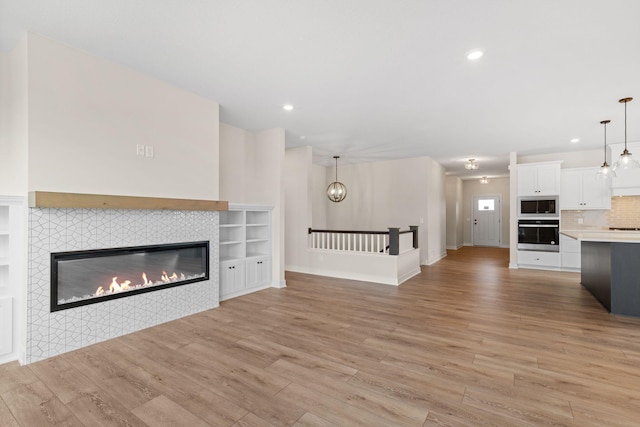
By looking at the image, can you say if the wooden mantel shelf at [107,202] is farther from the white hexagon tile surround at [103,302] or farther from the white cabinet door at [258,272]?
the white cabinet door at [258,272]

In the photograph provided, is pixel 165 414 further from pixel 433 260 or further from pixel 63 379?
pixel 433 260

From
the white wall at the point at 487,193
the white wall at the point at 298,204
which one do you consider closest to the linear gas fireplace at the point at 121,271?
the white wall at the point at 298,204

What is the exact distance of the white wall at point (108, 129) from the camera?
2.67 meters

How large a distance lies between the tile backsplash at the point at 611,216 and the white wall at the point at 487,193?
15.5ft

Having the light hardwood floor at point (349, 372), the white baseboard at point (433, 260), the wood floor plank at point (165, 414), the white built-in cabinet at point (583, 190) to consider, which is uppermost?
the white built-in cabinet at point (583, 190)

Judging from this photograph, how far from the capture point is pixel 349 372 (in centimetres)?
239

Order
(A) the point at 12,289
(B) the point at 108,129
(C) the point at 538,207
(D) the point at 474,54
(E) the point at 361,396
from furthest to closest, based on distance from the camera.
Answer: (C) the point at 538,207 < (B) the point at 108,129 < (D) the point at 474,54 < (A) the point at 12,289 < (E) the point at 361,396

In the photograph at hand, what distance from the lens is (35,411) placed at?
76.2 inches

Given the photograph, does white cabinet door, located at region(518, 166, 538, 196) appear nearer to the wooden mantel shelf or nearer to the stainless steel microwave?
the stainless steel microwave

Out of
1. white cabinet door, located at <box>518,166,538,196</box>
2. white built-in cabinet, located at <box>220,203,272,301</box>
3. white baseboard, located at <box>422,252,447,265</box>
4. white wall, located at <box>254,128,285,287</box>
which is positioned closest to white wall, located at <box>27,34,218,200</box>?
white built-in cabinet, located at <box>220,203,272,301</box>

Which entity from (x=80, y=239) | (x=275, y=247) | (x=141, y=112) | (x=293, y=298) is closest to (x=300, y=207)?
(x=275, y=247)

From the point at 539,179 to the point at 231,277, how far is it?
6.99m

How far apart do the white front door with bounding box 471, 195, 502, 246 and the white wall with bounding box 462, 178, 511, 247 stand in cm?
14

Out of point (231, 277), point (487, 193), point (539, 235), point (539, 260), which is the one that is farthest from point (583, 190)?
point (231, 277)
